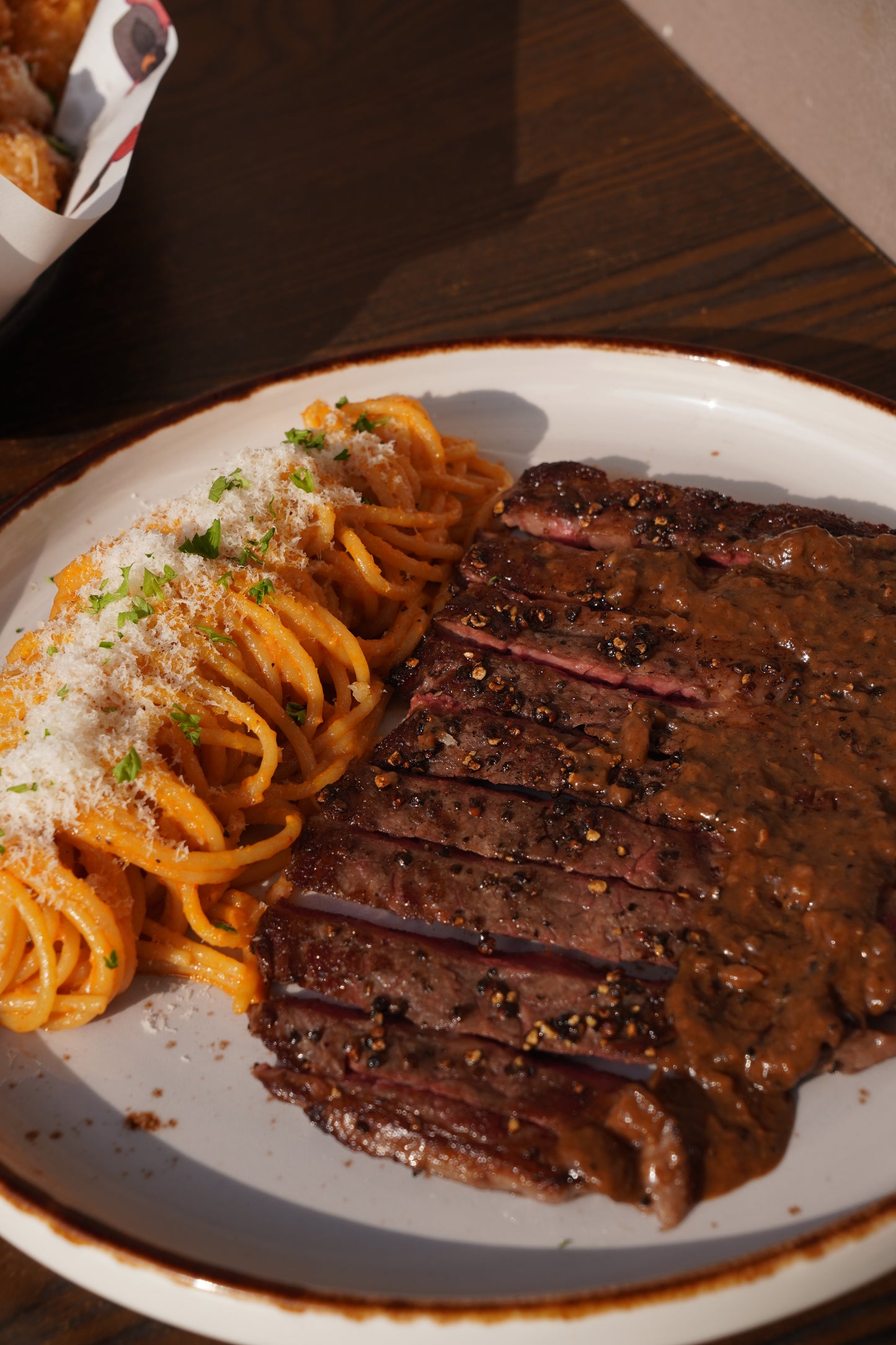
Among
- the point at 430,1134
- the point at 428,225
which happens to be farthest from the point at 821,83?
the point at 430,1134

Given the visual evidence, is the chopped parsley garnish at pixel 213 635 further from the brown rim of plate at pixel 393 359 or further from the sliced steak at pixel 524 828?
the brown rim of plate at pixel 393 359

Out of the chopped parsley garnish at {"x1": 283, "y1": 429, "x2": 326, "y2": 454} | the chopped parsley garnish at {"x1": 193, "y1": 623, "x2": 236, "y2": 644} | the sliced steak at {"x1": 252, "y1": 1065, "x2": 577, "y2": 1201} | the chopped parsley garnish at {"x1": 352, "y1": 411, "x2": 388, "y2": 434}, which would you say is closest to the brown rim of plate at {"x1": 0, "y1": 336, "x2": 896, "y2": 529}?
the chopped parsley garnish at {"x1": 352, "y1": 411, "x2": 388, "y2": 434}

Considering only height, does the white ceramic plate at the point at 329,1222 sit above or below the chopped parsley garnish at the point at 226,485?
below

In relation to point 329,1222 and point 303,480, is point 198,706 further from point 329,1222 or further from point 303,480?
point 329,1222

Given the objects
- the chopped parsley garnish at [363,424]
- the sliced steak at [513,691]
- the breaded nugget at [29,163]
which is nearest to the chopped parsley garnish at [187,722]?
the sliced steak at [513,691]

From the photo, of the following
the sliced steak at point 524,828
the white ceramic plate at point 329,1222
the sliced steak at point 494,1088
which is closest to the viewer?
the white ceramic plate at point 329,1222

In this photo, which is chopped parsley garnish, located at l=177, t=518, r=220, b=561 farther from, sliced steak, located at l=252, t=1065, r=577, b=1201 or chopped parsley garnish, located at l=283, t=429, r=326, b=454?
sliced steak, located at l=252, t=1065, r=577, b=1201
